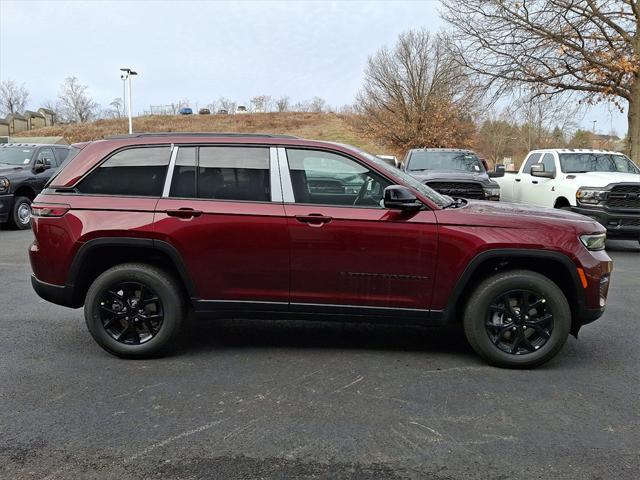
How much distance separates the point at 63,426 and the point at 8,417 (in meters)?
0.42

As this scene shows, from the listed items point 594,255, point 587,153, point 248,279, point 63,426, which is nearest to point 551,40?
point 587,153

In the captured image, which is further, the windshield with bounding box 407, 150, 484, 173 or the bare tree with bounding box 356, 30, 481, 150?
the bare tree with bounding box 356, 30, 481, 150

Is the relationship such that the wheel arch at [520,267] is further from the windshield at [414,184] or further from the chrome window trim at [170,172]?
the chrome window trim at [170,172]

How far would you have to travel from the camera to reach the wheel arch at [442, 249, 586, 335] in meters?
3.98

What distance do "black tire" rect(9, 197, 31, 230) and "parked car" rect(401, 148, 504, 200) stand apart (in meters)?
9.02

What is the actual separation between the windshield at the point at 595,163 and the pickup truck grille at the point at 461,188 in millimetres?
1818

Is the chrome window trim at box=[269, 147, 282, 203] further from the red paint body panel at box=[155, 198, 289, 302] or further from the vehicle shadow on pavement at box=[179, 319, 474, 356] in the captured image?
the vehicle shadow on pavement at box=[179, 319, 474, 356]

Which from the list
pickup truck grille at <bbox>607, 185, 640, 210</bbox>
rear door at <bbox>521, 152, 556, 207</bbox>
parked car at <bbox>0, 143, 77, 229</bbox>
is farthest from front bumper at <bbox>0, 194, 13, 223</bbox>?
pickup truck grille at <bbox>607, 185, 640, 210</bbox>

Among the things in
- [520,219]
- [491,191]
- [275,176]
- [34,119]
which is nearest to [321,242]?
[275,176]

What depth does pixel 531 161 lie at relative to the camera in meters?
12.1

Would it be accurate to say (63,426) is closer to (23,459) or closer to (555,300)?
(23,459)

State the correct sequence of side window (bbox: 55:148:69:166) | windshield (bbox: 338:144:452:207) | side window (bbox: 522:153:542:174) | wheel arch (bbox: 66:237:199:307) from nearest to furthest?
wheel arch (bbox: 66:237:199:307) < windshield (bbox: 338:144:452:207) < side window (bbox: 522:153:542:174) < side window (bbox: 55:148:69:166)

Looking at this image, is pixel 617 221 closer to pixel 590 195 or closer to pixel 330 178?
pixel 590 195

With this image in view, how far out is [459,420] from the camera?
10.9ft
